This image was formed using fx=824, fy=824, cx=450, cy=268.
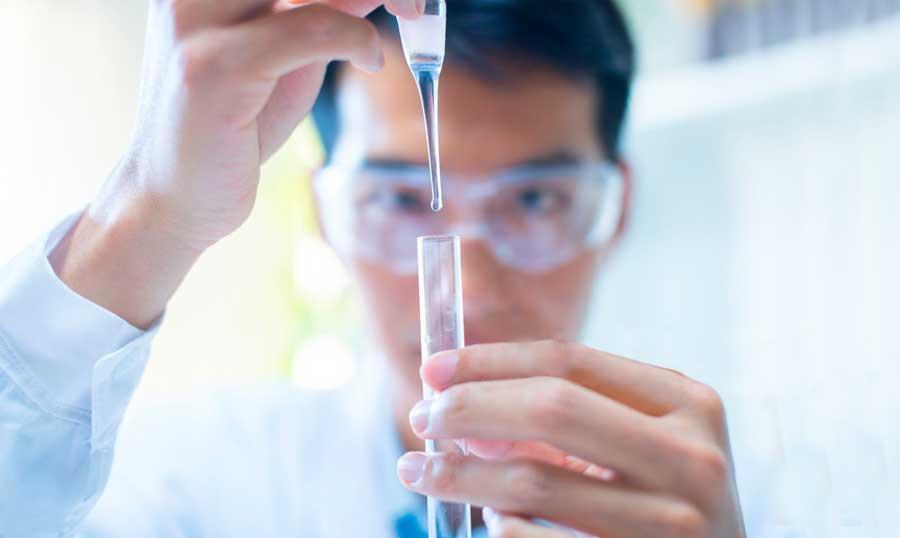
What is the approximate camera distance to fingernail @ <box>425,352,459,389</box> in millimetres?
694

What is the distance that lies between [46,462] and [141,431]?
757 mm

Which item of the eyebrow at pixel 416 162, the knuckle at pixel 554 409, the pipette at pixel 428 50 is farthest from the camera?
the eyebrow at pixel 416 162

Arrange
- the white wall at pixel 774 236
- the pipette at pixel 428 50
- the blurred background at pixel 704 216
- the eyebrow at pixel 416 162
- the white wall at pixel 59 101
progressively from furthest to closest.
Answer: the white wall at pixel 774 236 < the blurred background at pixel 704 216 < the white wall at pixel 59 101 < the eyebrow at pixel 416 162 < the pipette at pixel 428 50

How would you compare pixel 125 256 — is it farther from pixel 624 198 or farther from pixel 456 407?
pixel 624 198

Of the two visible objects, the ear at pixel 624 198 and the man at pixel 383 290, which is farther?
the ear at pixel 624 198

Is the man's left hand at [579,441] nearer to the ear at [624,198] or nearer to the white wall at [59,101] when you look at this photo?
the ear at [624,198]

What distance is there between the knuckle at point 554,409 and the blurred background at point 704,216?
1.32m

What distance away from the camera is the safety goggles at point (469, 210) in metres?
1.41

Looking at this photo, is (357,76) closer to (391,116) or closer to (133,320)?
(391,116)

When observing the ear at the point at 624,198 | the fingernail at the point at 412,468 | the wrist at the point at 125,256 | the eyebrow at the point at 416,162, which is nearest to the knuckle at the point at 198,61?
the wrist at the point at 125,256

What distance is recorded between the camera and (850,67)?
8.73 feet

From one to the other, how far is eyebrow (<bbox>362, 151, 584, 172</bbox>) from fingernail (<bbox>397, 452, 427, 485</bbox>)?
30.1 inches

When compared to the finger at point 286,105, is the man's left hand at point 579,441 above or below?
below

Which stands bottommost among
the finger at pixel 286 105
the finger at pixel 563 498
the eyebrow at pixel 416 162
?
the finger at pixel 563 498
